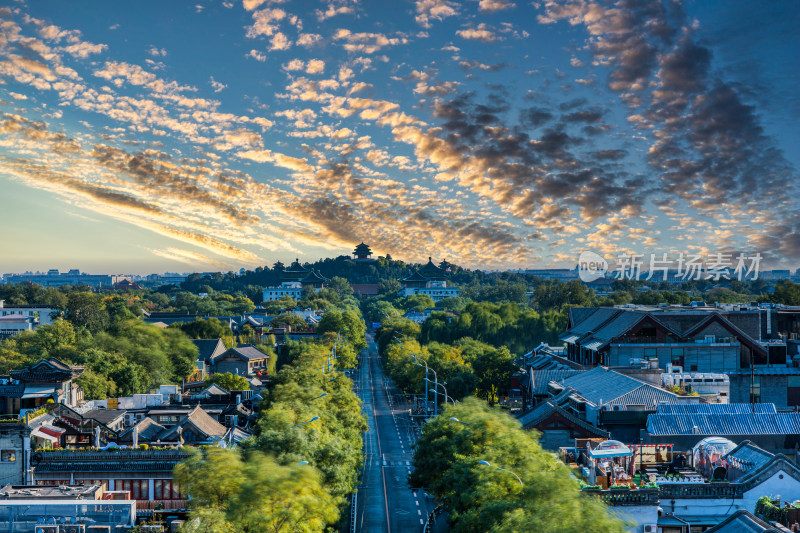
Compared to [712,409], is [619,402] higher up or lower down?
lower down

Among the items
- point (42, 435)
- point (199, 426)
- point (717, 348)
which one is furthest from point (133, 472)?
point (717, 348)

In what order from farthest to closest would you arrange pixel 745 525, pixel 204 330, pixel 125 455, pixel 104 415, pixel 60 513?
pixel 204 330, pixel 104 415, pixel 125 455, pixel 60 513, pixel 745 525

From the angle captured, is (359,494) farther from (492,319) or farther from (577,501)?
(492,319)

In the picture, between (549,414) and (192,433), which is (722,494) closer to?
(549,414)

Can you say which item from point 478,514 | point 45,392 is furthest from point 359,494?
point 45,392

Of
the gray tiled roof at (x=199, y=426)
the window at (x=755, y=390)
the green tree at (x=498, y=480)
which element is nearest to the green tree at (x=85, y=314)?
Result: the gray tiled roof at (x=199, y=426)

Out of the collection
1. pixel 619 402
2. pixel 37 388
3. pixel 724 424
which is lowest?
pixel 37 388
